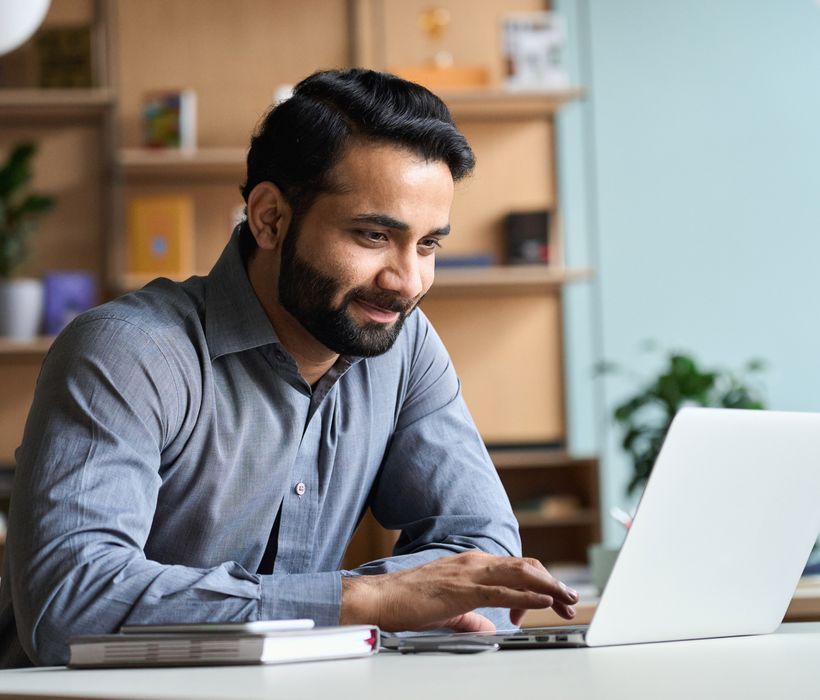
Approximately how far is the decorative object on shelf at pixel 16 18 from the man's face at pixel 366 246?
1133mm

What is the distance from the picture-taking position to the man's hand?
3.86ft

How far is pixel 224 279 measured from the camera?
1.56 metres

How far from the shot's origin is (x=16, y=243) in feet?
12.1

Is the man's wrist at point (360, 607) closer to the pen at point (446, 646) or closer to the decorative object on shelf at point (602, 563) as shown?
the pen at point (446, 646)

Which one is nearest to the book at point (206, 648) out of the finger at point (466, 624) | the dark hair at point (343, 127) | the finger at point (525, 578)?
the finger at point (525, 578)

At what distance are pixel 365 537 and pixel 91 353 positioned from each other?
2.59 metres

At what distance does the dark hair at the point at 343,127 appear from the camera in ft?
5.02

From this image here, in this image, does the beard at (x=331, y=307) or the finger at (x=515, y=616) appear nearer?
the finger at (x=515, y=616)

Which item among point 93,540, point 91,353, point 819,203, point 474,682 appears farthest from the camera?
point 819,203

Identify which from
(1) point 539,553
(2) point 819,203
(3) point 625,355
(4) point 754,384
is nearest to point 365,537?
(1) point 539,553

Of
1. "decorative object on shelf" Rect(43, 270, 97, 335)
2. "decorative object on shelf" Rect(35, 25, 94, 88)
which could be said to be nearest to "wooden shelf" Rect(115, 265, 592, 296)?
"decorative object on shelf" Rect(43, 270, 97, 335)

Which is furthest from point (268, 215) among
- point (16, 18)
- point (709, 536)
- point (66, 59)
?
point (66, 59)

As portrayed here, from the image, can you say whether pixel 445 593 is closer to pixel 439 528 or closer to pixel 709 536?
pixel 709 536

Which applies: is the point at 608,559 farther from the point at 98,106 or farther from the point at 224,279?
the point at 98,106
